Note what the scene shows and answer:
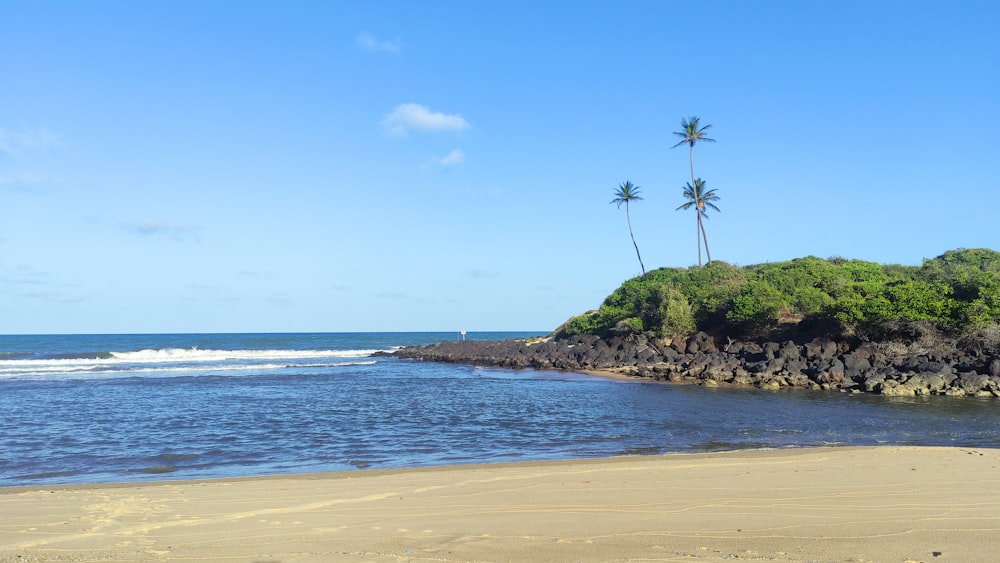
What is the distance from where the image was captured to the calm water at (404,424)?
493 inches

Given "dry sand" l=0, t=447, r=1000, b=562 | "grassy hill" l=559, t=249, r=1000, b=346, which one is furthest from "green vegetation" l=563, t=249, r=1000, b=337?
"dry sand" l=0, t=447, r=1000, b=562

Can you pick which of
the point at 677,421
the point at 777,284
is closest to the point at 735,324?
the point at 777,284

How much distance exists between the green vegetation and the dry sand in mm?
19955

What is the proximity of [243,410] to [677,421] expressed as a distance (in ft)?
43.9

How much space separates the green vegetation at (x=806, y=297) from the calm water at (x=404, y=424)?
7.60 m

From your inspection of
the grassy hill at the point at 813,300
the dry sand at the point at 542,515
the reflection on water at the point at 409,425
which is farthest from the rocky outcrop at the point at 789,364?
the dry sand at the point at 542,515

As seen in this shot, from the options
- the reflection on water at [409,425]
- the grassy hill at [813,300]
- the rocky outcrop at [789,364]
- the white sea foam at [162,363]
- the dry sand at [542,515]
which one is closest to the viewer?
the dry sand at [542,515]

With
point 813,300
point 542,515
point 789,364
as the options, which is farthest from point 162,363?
point 542,515

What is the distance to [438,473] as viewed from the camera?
35.1 ft

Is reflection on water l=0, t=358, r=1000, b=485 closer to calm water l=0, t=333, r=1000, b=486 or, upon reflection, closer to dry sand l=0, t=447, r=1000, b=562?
calm water l=0, t=333, r=1000, b=486

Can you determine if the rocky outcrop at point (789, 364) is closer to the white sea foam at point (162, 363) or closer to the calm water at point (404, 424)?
the calm water at point (404, 424)

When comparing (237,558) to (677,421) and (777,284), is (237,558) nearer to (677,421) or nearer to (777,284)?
(677,421)

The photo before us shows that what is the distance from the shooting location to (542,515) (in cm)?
778

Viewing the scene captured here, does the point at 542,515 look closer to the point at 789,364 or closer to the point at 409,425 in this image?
the point at 409,425
